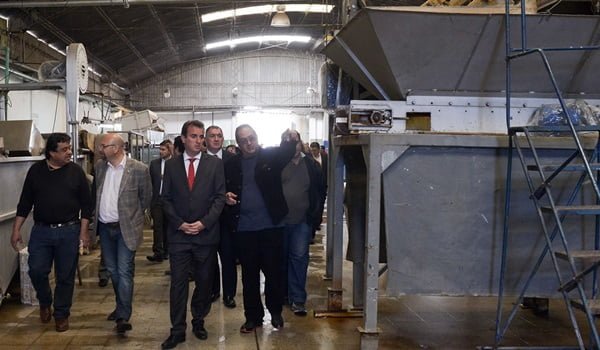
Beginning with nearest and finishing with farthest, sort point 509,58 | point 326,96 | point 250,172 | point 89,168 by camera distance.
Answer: point 509,58 < point 250,172 < point 326,96 < point 89,168

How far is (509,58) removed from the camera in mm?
3572

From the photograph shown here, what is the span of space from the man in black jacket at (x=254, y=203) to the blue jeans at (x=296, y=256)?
1.81ft

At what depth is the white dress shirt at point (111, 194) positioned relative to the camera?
4.31 m

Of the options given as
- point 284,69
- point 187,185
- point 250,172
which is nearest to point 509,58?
point 250,172

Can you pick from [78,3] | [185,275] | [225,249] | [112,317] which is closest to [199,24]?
[78,3]

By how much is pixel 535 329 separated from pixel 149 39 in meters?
13.4

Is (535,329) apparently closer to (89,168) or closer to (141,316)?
(141,316)

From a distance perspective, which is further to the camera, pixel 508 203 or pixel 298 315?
pixel 298 315

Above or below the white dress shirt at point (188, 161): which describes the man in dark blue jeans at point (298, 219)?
→ below

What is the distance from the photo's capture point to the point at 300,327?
4.76m

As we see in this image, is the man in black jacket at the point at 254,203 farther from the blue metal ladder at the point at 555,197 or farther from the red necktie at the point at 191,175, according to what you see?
the blue metal ladder at the point at 555,197

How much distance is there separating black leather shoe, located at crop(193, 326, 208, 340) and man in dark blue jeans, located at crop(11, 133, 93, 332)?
1088 mm

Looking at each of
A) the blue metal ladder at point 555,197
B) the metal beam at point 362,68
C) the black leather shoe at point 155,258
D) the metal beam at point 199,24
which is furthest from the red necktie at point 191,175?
the metal beam at point 199,24

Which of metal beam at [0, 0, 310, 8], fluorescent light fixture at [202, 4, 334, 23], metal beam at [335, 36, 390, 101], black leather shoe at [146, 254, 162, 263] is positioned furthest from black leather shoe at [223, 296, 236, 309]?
fluorescent light fixture at [202, 4, 334, 23]
